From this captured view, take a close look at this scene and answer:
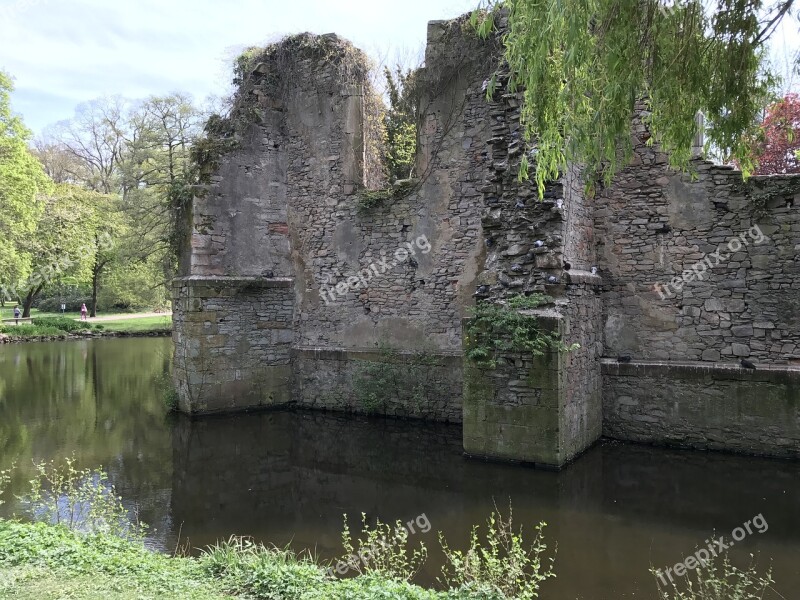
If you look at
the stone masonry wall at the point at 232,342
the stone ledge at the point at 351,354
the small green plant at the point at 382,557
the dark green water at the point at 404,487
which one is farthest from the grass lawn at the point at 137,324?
the small green plant at the point at 382,557

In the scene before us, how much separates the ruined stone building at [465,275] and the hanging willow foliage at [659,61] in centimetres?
351

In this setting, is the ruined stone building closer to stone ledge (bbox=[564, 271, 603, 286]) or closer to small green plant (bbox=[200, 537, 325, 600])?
stone ledge (bbox=[564, 271, 603, 286])

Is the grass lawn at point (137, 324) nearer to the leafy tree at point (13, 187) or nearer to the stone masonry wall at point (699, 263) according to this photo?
the leafy tree at point (13, 187)

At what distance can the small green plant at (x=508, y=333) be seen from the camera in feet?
25.2

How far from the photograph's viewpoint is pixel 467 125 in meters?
10.6

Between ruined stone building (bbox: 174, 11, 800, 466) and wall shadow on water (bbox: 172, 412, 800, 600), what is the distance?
0.66m

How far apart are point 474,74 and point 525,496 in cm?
767

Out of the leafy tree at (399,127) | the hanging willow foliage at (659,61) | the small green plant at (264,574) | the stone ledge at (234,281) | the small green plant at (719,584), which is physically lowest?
the small green plant at (719,584)

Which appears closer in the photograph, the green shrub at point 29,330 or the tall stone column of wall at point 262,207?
Answer: the tall stone column of wall at point 262,207

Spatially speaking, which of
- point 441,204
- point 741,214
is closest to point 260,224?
point 441,204

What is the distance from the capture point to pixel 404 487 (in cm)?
745

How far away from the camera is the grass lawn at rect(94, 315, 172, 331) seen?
29.2 m

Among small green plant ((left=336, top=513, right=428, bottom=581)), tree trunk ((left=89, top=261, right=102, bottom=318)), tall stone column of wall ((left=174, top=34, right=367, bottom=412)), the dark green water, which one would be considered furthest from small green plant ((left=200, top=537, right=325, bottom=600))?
tree trunk ((left=89, top=261, right=102, bottom=318))

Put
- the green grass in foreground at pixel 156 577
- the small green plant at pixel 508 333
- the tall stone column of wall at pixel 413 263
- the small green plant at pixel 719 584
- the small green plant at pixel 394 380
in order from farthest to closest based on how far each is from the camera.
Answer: the small green plant at pixel 394 380 < the tall stone column of wall at pixel 413 263 < the small green plant at pixel 508 333 < the small green plant at pixel 719 584 < the green grass in foreground at pixel 156 577
